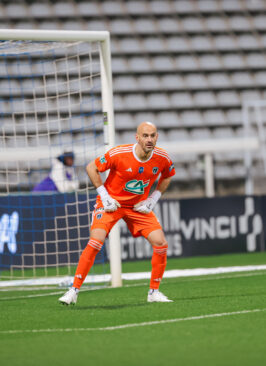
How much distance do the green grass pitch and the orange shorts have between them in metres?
0.66

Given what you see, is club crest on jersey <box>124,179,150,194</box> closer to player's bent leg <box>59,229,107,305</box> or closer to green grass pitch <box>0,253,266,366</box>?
player's bent leg <box>59,229,107,305</box>

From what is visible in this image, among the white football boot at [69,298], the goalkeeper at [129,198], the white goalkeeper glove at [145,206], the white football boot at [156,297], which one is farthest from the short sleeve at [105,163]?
the white football boot at [156,297]

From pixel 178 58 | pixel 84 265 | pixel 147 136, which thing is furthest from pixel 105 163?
pixel 178 58

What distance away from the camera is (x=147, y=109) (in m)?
17.8

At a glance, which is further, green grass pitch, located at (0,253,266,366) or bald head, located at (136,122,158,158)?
bald head, located at (136,122,158,158)

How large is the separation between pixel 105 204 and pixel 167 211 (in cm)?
588

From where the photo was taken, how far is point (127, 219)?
7.14m

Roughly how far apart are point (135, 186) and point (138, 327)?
1799 mm

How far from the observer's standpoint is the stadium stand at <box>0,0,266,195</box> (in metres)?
17.8

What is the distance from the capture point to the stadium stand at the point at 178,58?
17.8 meters

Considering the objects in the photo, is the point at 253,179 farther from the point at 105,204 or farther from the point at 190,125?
the point at 105,204

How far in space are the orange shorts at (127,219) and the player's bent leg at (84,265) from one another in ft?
0.28

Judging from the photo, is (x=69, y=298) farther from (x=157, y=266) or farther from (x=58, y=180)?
(x=58, y=180)

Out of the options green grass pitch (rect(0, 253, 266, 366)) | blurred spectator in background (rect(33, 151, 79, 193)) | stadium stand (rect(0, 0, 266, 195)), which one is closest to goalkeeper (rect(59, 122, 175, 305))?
green grass pitch (rect(0, 253, 266, 366))
